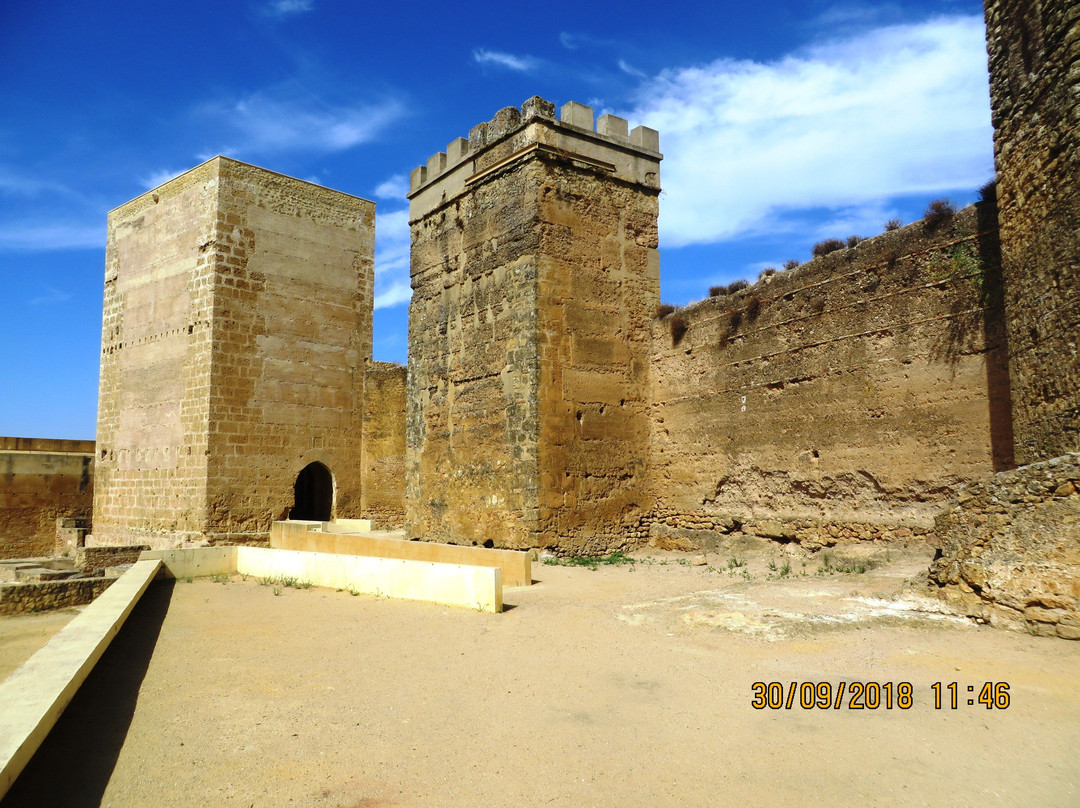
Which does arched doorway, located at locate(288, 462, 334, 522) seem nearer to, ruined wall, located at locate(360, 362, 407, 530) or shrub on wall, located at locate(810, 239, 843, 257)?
ruined wall, located at locate(360, 362, 407, 530)

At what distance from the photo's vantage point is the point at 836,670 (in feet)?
13.8

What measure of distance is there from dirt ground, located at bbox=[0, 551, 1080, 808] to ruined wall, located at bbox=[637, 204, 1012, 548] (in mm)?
2110

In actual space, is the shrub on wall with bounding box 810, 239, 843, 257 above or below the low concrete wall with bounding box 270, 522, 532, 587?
above

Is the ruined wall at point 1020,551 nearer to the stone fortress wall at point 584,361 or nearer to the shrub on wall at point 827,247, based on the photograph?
the stone fortress wall at point 584,361

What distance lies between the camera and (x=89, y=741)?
12.1 feet

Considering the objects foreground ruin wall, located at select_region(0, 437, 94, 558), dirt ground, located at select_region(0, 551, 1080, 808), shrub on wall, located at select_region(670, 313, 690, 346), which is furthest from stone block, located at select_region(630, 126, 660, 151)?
foreground ruin wall, located at select_region(0, 437, 94, 558)

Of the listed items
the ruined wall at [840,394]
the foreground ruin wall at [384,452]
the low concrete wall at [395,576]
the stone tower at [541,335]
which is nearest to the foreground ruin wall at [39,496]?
the foreground ruin wall at [384,452]

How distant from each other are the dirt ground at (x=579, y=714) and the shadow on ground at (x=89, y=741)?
17mm

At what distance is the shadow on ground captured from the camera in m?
3.07

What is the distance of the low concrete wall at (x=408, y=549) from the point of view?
8.41 m

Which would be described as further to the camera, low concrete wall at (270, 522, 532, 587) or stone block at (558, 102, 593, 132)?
stone block at (558, 102, 593, 132)

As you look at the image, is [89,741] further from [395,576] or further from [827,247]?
[827,247]

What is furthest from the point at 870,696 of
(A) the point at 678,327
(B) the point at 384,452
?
(B) the point at 384,452

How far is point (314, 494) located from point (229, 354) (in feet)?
14.4
